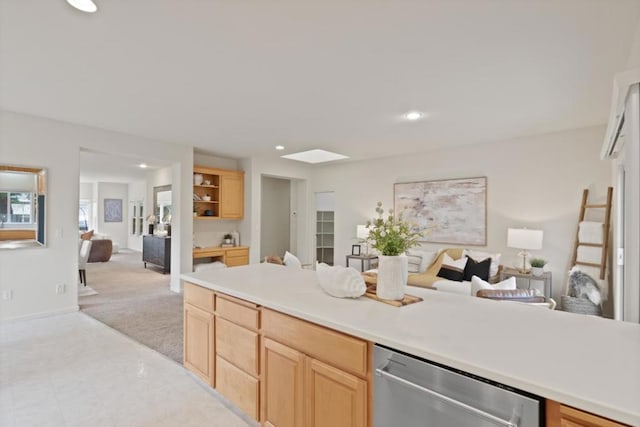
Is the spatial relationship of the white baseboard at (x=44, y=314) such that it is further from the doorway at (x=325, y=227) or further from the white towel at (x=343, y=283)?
the doorway at (x=325, y=227)

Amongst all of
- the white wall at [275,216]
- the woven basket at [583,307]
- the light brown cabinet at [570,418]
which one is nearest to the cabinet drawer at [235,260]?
the white wall at [275,216]

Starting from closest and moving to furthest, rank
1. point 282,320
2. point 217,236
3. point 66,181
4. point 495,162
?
point 282,320
point 66,181
point 495,162
point 217,236

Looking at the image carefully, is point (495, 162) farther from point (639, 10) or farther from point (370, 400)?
point (370, 400)

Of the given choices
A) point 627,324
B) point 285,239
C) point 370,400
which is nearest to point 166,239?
point 285,239

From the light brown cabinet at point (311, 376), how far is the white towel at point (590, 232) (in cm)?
425

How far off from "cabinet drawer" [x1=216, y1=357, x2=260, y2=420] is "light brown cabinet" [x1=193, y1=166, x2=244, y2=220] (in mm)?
4375

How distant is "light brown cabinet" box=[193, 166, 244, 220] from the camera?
247 inches

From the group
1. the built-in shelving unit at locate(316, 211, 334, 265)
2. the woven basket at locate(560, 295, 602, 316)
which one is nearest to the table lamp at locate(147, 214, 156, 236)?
the built-in shelving unit at locate(316, 211, 334, 265)

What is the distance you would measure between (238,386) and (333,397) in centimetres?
84

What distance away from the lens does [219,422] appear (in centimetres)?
210

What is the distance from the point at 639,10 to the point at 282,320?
9.03 feet

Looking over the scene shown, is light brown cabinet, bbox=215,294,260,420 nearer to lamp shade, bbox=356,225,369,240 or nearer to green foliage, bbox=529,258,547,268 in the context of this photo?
green foliage, bbox=529,258,547,268

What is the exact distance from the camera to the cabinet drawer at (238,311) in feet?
6.35

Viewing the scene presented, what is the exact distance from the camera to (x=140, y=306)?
4680mm
